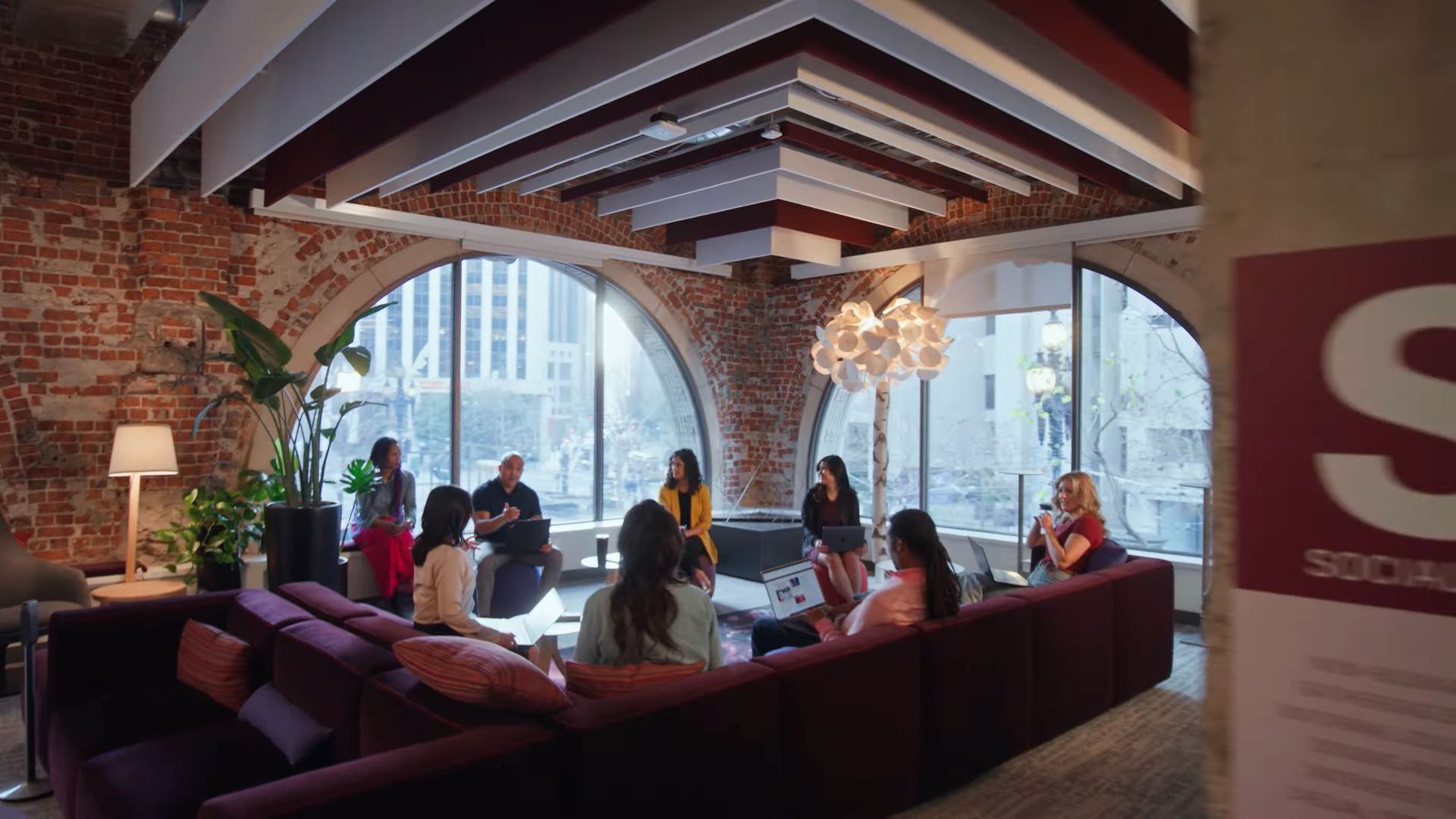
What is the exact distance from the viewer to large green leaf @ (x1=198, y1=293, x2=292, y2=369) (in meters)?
4.84

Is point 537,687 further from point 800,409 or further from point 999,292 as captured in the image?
point 800,409

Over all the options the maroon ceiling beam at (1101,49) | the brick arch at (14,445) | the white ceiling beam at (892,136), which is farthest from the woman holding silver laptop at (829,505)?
the brick arch at (14,445)

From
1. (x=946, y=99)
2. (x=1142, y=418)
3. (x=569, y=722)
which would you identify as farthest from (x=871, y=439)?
(x=569, y=722)

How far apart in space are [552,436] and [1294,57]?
24.8 feet

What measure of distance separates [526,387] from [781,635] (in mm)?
4332

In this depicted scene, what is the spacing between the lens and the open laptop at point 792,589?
458 centimetres

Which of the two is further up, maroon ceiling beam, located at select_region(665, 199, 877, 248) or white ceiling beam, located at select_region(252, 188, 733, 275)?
maroon ceiling beam, located at select_region(665, 199, 877, 248)

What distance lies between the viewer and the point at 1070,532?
15.5 ft

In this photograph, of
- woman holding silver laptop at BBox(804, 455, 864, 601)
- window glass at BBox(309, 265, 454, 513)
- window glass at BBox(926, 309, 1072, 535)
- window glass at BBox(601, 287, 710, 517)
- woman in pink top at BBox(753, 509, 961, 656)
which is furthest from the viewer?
window glass at BBox(601, 287, 710, 517)

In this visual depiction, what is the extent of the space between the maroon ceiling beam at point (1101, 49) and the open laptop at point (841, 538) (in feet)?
9.91

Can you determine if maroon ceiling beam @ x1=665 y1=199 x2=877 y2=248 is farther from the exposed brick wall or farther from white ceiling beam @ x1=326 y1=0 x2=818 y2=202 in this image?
white ceiling beam @ x1=326 y1=0 x2=818 y2=202

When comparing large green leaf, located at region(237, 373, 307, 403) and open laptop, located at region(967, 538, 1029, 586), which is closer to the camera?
large green leaf, located at region(237, 373, 307, 403)

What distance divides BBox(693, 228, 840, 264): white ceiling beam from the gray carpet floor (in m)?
4.58

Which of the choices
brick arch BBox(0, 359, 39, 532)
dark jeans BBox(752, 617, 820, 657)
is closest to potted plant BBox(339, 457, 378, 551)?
brick arch BBox(0, 359, 39, 532)
